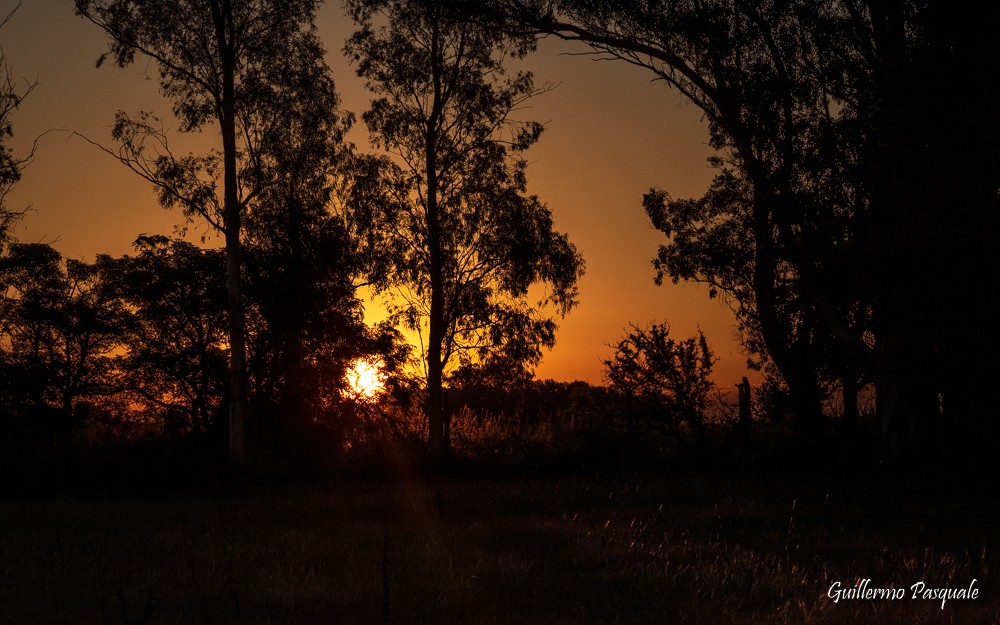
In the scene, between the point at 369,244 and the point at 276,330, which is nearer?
the point at 276,330

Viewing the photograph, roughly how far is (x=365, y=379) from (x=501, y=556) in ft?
71.2

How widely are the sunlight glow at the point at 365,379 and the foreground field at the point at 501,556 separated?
40.4 feet

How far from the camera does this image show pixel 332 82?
34438mm

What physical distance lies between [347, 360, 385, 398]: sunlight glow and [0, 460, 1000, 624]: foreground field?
12318 millimetres

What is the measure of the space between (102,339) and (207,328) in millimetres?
7811

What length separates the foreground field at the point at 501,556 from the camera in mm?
9133

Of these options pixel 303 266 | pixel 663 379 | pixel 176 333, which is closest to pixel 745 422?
pixel 663 379

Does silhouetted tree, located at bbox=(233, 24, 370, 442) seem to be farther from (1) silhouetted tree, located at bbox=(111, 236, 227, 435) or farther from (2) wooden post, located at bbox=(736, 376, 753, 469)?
(2) wooden post, located at bbox=(736, 376, 753, 469)

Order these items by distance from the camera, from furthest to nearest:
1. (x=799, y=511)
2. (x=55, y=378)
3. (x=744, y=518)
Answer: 1. (x=55, y=378)
2. (x=799, y=511)
3. (x=744, y=518)

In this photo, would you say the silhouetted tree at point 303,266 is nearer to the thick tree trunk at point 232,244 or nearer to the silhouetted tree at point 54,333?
the thick tree trunk at point 232,244

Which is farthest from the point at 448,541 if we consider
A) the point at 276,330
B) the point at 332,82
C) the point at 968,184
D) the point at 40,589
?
the point at 332,82

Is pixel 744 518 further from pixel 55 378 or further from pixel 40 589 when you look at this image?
pixel 55 378

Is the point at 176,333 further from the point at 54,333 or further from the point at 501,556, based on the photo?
the point at 501,556

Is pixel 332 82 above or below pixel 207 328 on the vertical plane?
above
